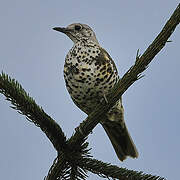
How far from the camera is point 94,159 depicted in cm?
247

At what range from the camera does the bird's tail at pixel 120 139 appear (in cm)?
475

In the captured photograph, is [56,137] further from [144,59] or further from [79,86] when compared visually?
[79,86]

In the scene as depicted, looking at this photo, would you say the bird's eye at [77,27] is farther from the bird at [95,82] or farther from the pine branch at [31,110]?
the pine branch at [31,110]

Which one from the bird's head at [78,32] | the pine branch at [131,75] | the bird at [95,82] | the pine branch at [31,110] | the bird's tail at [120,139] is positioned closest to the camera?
the pine branch at [131,75]

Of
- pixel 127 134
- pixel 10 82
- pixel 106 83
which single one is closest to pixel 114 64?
pixel 106 83

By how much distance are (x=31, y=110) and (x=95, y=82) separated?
1806mm

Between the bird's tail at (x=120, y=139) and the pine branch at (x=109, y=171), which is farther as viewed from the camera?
the bird's tail at (x=120, y=139)

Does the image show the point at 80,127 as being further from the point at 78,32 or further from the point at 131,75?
the point at 78,32

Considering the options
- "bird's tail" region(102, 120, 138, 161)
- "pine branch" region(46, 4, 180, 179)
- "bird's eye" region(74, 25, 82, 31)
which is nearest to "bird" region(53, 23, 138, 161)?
"bird's tail" region(102, 120, 138, 161)

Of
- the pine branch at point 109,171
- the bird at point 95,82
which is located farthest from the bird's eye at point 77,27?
the pine branch at point 109,171

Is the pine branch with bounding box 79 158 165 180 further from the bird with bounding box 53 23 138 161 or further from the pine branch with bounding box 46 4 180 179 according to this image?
the bird with bounding box 53 23 138 161

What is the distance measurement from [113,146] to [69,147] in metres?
2.32

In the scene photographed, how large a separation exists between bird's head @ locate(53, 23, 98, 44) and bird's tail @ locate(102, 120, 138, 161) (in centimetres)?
111

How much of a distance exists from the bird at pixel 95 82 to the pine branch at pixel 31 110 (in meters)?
1.19
